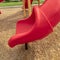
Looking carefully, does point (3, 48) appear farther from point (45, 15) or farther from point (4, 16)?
point (4, 16)

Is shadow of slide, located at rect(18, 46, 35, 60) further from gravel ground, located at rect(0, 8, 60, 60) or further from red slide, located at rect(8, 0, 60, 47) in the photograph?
red slide, located at rect(8, 0, 60, 47)

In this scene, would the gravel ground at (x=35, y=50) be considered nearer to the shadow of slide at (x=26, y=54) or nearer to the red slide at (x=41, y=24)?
the shadow of slide at (x=26, y=54)

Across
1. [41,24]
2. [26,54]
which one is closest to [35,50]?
[26,54]

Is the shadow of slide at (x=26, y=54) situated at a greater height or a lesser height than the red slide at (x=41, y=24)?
lesser

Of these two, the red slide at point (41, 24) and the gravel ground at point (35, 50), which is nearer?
the red slide at point (41, 24)

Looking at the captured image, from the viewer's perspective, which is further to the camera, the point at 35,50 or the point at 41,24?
the point at 35,50

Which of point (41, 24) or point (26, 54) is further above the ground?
point (41, 24)

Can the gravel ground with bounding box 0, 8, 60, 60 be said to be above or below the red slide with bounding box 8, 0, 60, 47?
below

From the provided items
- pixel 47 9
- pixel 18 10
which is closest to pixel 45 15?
pixel 47 9

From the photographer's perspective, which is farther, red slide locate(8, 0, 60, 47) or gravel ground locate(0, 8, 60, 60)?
gravel ground locate(0, 8, 60, 60)

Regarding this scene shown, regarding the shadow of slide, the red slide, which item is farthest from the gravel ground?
the red slide

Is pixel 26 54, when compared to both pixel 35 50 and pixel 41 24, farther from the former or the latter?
pixel 41 24

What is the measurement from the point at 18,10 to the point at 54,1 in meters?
2.61

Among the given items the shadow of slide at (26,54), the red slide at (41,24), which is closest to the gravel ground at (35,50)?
the shadow of slide at (26,54)
